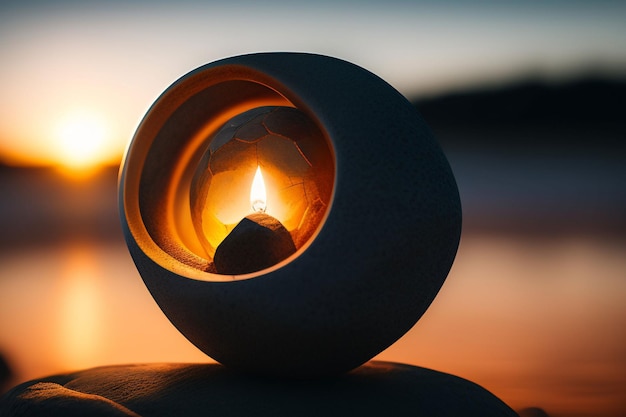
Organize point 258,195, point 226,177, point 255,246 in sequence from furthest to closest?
point 226,177 < point 258,195 < point 255,246

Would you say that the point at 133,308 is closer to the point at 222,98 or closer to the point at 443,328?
the point at 443,328

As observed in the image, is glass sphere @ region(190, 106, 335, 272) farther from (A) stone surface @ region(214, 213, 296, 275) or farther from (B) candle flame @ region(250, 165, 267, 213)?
(A) stone surface @ region(214, 213, 296, 275)

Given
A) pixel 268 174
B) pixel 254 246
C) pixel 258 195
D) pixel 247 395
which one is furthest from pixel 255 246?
pixel 247 395

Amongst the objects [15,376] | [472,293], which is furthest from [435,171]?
[472,293]

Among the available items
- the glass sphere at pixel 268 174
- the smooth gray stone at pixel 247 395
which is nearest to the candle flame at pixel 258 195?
the glass sphere at pixel 268 174

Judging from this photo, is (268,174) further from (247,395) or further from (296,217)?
(247,395)

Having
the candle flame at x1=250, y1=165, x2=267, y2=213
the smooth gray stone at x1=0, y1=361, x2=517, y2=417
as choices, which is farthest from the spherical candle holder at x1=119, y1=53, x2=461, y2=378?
the smooth gray stone at x1=0, y1=361, x2=517, y2=417

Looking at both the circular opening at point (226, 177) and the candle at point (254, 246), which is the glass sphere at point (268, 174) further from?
the candle at point (254, 246)
